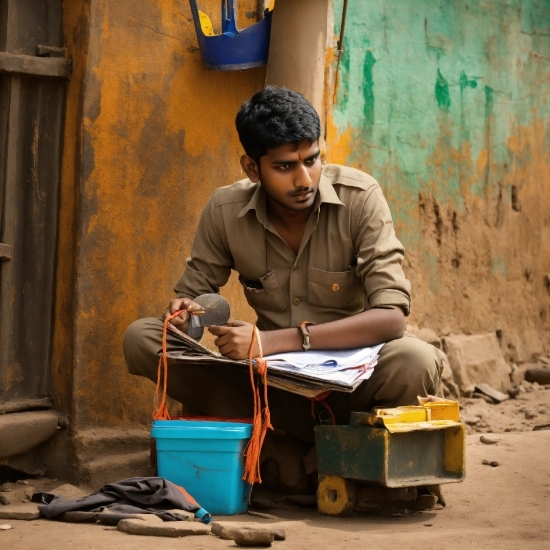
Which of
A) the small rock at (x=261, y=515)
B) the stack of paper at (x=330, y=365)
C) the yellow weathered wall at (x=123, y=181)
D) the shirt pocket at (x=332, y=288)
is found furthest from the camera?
the yellow weathered wall at (x=123, y=181)

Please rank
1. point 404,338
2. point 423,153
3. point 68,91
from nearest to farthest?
point 404,338 < point 68,91 < point 423,153

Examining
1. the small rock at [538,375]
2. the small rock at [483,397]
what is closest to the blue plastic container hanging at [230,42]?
the small rock at [483,397]

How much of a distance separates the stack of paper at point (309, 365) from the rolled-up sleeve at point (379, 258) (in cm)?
20

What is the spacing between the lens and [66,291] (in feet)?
14.2

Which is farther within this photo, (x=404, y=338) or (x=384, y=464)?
(x=404, y=338)

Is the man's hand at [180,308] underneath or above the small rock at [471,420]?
above

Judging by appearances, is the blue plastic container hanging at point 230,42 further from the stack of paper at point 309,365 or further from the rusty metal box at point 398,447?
the rusty metal box at point 398,447

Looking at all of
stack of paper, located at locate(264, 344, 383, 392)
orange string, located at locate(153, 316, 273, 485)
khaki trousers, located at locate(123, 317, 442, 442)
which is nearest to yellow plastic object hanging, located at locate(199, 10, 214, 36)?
khaki trousers, located at locate(123, 317, 442, 442)

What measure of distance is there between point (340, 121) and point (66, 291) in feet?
5.96

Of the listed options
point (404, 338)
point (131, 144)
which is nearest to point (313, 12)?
point (131, 144)

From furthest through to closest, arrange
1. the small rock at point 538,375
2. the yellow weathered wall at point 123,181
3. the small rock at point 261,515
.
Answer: the small rock at point 538,375 → the yellow weathered wall at point 123,181 → the small rock at point 261,515

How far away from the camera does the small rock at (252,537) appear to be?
121 inches

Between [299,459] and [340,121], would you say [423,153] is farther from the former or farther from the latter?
[299,459]

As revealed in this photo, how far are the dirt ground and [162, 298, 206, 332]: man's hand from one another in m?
0.70
